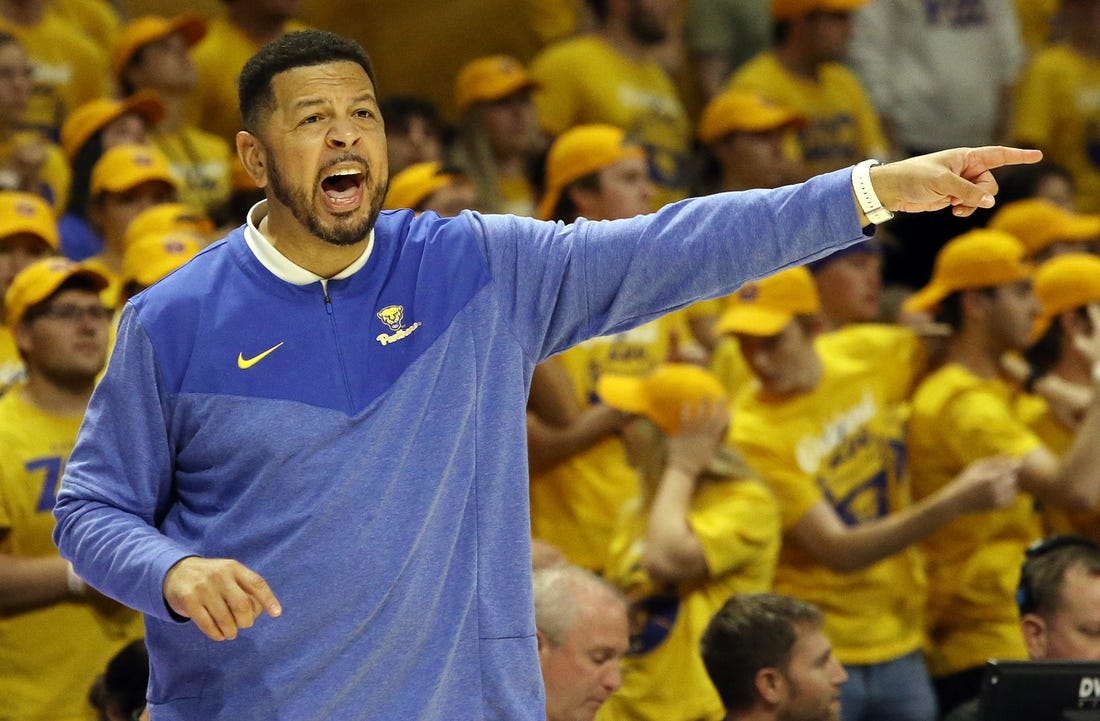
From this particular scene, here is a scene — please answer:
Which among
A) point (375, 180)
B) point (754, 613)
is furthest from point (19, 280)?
point (375, 180)

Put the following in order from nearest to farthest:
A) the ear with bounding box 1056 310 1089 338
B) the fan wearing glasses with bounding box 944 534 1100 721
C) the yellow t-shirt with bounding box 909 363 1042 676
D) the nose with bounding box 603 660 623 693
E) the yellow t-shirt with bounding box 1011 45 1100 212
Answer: the nose with bounding box 603 660 623 693 < the fan wearing glasses with bounding box 944 534 1100 721 < the yellow t-shirt with bounding box 909 363 1042 676 < the ear with bounding box 1056 310 1089 338 < the yellow t-shirt with bounding box 1011 45 1100 212

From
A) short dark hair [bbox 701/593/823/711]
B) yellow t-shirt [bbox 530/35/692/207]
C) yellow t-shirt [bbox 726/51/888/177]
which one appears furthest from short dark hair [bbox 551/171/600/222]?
short dark hair [bbox 701/593/823/711]

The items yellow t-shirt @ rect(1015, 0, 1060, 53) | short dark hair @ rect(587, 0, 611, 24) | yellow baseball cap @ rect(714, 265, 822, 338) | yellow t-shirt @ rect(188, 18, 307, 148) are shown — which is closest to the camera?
yellow baseball cap @ rect(714, 265, 822, 338)

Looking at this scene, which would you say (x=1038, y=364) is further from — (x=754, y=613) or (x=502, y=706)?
(x=502, y=706)

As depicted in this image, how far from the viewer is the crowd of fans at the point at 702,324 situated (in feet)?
13.6

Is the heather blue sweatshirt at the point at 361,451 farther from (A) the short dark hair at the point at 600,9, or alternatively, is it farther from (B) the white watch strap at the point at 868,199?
(A) the short dark hair at the point at 600,9

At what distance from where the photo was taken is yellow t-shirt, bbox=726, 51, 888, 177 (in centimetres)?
698

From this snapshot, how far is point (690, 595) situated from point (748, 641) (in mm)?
565

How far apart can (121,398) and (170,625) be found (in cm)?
32

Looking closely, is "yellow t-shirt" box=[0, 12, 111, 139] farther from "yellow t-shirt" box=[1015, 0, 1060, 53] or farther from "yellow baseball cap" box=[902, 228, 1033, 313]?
"yellow t-shirt" box=[1015, 0, 1060, 53]

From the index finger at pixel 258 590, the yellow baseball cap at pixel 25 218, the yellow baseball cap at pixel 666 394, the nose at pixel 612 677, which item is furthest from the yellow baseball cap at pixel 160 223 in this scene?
the index finger at pixel 258 590

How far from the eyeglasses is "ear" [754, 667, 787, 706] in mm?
1984

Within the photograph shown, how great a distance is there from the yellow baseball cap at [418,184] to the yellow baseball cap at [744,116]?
4.74 feet

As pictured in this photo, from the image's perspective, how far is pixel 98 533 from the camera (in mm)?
2207
